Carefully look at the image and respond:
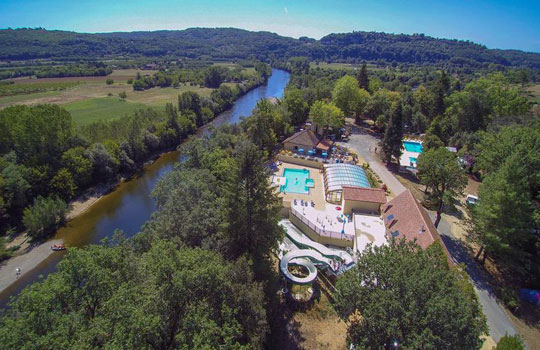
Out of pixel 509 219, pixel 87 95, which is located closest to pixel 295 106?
pixel 509 219

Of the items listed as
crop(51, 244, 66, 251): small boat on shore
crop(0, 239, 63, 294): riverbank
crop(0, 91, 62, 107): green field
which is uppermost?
crop(0, 91, 62, 107): green field

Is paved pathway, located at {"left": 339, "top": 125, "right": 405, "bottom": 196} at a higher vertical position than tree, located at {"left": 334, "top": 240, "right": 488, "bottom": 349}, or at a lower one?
lower

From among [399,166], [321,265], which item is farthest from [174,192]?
[399,166]

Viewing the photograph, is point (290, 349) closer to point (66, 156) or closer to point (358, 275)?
point (358, 275)

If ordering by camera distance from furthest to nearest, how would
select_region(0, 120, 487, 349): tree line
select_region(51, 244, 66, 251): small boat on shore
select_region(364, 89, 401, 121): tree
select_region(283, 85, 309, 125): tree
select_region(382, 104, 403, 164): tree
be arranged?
select_region(283, 85, 309, 125): tree
select_region(364, 89, 401, 121): tree
select_region(382, 104, 403, 164): tree
select_region(51, 244, 66, 251): small boat on shore
select_region(0, 120, 487, 349): tree line

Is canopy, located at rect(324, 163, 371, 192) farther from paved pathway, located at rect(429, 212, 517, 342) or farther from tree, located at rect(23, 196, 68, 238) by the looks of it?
tree, located at rect(23, 196, 68, 238)

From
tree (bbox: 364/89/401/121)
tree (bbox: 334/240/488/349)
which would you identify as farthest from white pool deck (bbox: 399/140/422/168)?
tree (bbox: 334/240/488/349)
